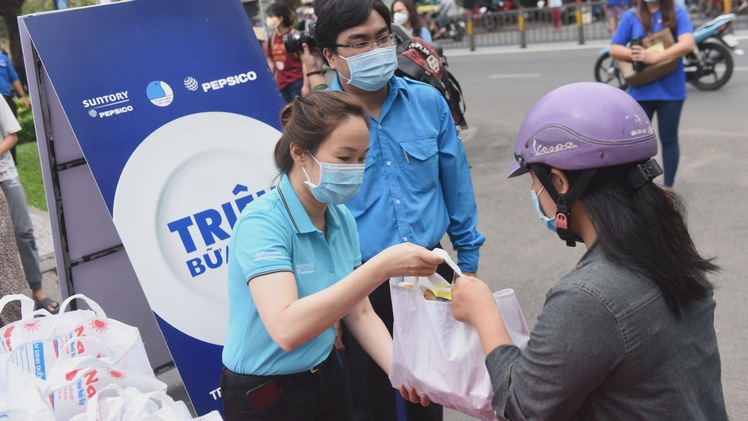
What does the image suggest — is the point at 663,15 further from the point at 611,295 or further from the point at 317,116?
the point at 611,295

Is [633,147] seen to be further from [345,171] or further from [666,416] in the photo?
[345,171]

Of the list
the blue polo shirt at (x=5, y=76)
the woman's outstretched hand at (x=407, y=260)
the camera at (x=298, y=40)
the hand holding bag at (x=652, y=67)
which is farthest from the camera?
the blue polo shirt at (x=5, y=76)

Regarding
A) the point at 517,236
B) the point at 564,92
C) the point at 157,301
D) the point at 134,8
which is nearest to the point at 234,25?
the point at 134,8

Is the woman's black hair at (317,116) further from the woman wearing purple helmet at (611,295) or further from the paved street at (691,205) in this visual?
the paved street at (691,205)

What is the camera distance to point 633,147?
66.2 inches

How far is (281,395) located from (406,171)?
3.40 ft

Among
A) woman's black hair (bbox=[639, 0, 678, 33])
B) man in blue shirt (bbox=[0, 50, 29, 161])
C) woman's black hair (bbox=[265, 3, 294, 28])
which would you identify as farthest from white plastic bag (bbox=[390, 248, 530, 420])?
man in blue shirt (bbox=[0, 50, 29, 161])

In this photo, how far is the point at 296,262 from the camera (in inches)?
89.0

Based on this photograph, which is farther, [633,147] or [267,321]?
[267,321]

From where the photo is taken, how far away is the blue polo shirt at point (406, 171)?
118 inches

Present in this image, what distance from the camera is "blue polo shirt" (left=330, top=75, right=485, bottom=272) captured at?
9.87 feet

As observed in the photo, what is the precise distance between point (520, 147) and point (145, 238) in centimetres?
210

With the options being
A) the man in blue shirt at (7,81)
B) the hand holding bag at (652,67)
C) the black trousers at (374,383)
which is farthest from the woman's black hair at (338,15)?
the man in blue shirt at (7,81)

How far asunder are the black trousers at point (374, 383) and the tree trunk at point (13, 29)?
15695 millimetres
